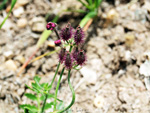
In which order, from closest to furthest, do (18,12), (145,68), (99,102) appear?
(99,102) → (145,68) → (18,12)

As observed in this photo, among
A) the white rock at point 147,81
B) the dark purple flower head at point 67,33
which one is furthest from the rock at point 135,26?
the dark purple flower head at point 67,33

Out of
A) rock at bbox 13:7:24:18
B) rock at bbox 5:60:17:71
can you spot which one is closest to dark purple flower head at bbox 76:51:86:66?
rock at bbox 5:60:17:71

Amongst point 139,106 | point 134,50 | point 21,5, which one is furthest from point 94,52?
point 21,5

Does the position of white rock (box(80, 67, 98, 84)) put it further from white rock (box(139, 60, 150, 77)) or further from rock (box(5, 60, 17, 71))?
rock (box(5, 60, 17, 71))

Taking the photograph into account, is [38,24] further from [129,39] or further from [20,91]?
[129,39]

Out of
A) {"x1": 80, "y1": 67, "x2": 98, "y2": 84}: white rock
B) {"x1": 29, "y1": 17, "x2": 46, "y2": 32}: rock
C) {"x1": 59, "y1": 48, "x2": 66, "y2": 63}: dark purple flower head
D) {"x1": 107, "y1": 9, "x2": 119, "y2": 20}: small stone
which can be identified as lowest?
{"x1": 80, "y1": 67, "x2": 98, "y2": 84}: white rock

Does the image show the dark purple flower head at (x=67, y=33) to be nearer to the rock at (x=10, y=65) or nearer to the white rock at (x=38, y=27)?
the rock at (x=10, y=65)

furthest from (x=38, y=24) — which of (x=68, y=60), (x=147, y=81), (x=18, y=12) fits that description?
(x=147, y=81)
